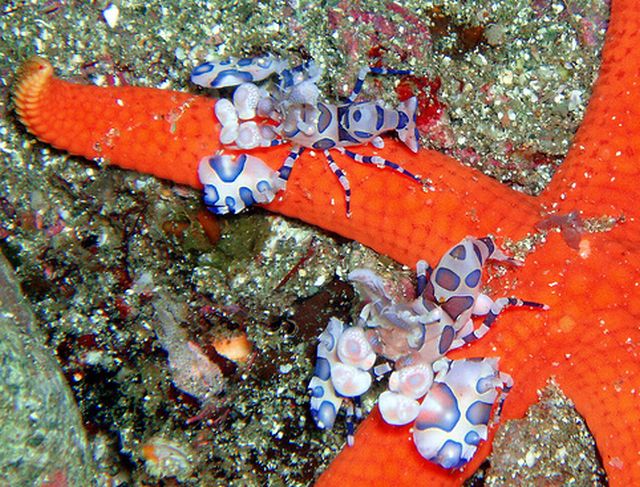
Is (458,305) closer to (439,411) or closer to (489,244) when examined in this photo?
(489,244)

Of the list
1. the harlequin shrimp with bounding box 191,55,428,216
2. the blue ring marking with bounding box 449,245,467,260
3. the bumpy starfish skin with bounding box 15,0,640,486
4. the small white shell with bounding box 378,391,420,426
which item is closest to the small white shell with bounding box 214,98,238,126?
the harlequin shrimp with bounding box 191,55,428,216

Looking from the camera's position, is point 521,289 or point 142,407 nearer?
point 521,289

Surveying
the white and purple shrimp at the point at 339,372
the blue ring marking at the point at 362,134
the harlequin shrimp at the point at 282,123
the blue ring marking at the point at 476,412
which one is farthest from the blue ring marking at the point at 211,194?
the blue ring marking at the point at 476,412

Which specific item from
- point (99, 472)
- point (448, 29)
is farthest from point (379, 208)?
point (99, 472)

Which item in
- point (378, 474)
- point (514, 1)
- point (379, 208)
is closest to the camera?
point (378, 474)

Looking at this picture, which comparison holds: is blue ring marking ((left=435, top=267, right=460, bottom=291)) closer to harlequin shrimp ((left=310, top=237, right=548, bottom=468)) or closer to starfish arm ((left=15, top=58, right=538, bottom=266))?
harlequin shrimp ((left=310, top=237, right=548, bottom=468))

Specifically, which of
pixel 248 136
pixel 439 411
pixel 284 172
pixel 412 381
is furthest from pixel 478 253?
pixel 248 136

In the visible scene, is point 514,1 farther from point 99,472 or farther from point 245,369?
point 99,472
